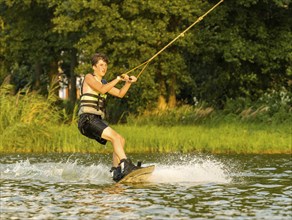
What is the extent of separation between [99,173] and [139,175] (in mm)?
1641

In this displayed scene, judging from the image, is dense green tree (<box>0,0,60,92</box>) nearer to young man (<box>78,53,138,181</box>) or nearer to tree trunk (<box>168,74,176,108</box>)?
tree trunk (<box>168,74,176,108</box>)

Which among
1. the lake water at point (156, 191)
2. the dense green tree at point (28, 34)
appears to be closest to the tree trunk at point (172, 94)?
the dense green tree at point (28, 34)

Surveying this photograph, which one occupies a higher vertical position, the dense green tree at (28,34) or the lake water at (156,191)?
the dense green tree at (28,34)

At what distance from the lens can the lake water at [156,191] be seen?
13.5 meters

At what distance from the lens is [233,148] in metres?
26.0

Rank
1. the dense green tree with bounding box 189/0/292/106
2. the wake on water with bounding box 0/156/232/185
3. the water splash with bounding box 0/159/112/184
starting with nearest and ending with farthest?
the wake on water with bounding box 0/156/232/185, the water splash with bounding box 0/159/112/184, the dense green tree with bounding box 189/0/292/106

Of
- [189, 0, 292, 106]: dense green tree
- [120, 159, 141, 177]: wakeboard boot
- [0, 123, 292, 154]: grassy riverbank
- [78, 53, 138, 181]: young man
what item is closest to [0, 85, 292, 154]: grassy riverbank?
[0, 123, 292, 154]: grassy riverbank

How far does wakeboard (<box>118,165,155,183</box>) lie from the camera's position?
17.2 metres

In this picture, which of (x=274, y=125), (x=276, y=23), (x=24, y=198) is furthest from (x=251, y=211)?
(x=276, y=23)

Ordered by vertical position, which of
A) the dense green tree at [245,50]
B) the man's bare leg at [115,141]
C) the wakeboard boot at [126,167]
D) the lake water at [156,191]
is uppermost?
the dense green tree at [245,50]

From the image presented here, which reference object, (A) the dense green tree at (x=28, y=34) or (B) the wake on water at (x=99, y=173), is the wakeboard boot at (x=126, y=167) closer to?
(B) the wake on water at (x=99, y=173)

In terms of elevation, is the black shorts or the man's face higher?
the man's face

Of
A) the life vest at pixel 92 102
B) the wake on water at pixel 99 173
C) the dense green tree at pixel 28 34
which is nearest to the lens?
the life vest at pixel 92 102

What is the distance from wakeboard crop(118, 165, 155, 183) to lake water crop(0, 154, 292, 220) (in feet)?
0.50
